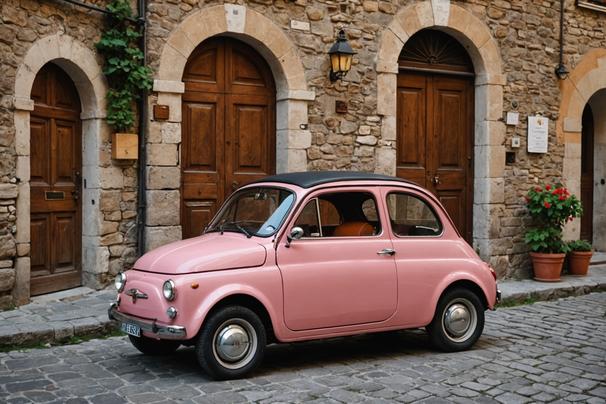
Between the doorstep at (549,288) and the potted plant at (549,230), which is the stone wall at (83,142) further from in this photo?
the potted plant at (549,230)

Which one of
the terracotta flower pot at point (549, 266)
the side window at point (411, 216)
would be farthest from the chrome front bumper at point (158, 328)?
the terracotta flower pot at point (549, 266)

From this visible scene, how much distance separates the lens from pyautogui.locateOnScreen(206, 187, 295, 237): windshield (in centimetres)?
592

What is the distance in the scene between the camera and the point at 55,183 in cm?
825

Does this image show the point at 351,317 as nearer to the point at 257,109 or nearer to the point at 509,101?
the point at 257,109

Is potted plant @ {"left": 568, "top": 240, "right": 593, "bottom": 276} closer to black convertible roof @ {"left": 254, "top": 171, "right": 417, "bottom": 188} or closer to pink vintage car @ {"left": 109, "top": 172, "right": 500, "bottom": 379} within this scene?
pink vintage car @ {"left": 109, "top": 172, "right": 500, "bottom": 379}

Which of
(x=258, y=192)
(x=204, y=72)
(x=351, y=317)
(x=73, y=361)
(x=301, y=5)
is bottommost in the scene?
(x=73, y=361)

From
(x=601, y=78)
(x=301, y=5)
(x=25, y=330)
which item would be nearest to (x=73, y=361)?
(x=25, y=330)

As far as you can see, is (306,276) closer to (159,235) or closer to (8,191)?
(159,235)

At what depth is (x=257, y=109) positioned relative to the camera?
31.2 ft

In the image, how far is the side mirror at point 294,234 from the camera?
18.8 ft

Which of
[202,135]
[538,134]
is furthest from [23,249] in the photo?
[538,134]

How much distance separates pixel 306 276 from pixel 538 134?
6775 mm

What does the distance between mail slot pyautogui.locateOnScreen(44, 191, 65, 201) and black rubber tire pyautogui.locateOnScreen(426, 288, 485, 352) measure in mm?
4315

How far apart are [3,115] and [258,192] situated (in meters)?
2.88
